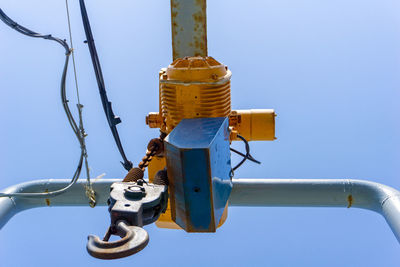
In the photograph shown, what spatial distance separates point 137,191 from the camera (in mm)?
1228

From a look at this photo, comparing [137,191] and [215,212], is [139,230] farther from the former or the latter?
[215,212]

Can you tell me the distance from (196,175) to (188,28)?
97 centimetres

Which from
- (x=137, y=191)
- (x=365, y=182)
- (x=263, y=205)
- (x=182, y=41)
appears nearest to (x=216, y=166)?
(x=137, y=191)

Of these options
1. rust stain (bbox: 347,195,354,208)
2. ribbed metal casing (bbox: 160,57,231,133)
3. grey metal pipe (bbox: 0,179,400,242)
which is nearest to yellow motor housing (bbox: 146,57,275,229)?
ribbed metal casing (bbox: 160,57,231,133)

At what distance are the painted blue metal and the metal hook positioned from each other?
0.91 feet

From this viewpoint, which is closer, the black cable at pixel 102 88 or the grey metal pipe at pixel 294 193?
the black cable at pixel 102 88

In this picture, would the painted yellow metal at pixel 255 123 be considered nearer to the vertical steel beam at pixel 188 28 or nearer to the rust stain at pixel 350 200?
the vertical steel beam at pixel 188 28

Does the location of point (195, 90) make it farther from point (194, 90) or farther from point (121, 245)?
point (121, 245)

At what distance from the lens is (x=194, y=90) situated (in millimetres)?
1715

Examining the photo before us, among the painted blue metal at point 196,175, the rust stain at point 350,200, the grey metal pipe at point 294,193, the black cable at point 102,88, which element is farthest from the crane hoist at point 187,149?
the rust stain at point 350,200

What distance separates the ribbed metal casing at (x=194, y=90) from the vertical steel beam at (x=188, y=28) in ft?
0.88

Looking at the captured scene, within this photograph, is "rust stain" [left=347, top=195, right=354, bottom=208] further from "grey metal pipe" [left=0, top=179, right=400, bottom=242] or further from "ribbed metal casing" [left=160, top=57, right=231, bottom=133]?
"ribbed metal casing" [left=160, top=57, right=231, bottom=133]

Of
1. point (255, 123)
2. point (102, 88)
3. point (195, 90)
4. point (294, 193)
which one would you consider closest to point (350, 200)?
point (294, 193)

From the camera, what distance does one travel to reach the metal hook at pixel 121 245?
966 millimetres
